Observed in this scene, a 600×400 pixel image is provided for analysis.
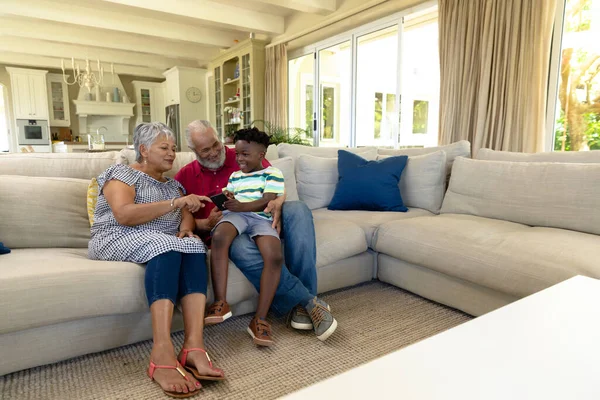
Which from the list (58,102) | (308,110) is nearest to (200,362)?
(308,110)

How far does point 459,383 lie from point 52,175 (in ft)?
6.97

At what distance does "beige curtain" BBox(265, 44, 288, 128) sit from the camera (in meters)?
5.74

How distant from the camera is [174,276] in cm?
141

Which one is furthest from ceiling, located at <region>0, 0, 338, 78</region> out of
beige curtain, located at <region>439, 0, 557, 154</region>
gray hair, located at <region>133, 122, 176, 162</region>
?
gray hair, located at <region>133, 122, 176, 162</region>

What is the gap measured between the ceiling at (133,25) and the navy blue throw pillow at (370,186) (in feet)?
9.07

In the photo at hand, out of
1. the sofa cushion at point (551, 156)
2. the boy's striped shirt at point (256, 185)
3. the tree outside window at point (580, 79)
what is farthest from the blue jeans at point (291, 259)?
the tree outside window at point (580, 79)

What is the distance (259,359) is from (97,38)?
6687 mm

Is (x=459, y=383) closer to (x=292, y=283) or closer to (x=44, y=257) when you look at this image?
(x=292, y=283)

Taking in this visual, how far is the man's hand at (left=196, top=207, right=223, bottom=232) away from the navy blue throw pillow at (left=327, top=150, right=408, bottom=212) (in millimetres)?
1030

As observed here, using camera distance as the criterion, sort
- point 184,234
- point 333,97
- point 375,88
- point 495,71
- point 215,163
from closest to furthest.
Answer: point 184,234 < point 215,163 < point 495,71 < point 375,88 < point 333,97

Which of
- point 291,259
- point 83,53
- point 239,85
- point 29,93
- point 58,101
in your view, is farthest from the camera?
point 58,101

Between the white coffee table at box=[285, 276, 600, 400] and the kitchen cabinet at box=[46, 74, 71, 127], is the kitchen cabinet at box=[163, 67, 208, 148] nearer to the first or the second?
the kitchen cabinet at box=[46, 74, 71, 127]

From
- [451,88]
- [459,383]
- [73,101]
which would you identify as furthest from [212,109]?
[459,383]

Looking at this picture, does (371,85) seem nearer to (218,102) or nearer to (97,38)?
(218,102)
